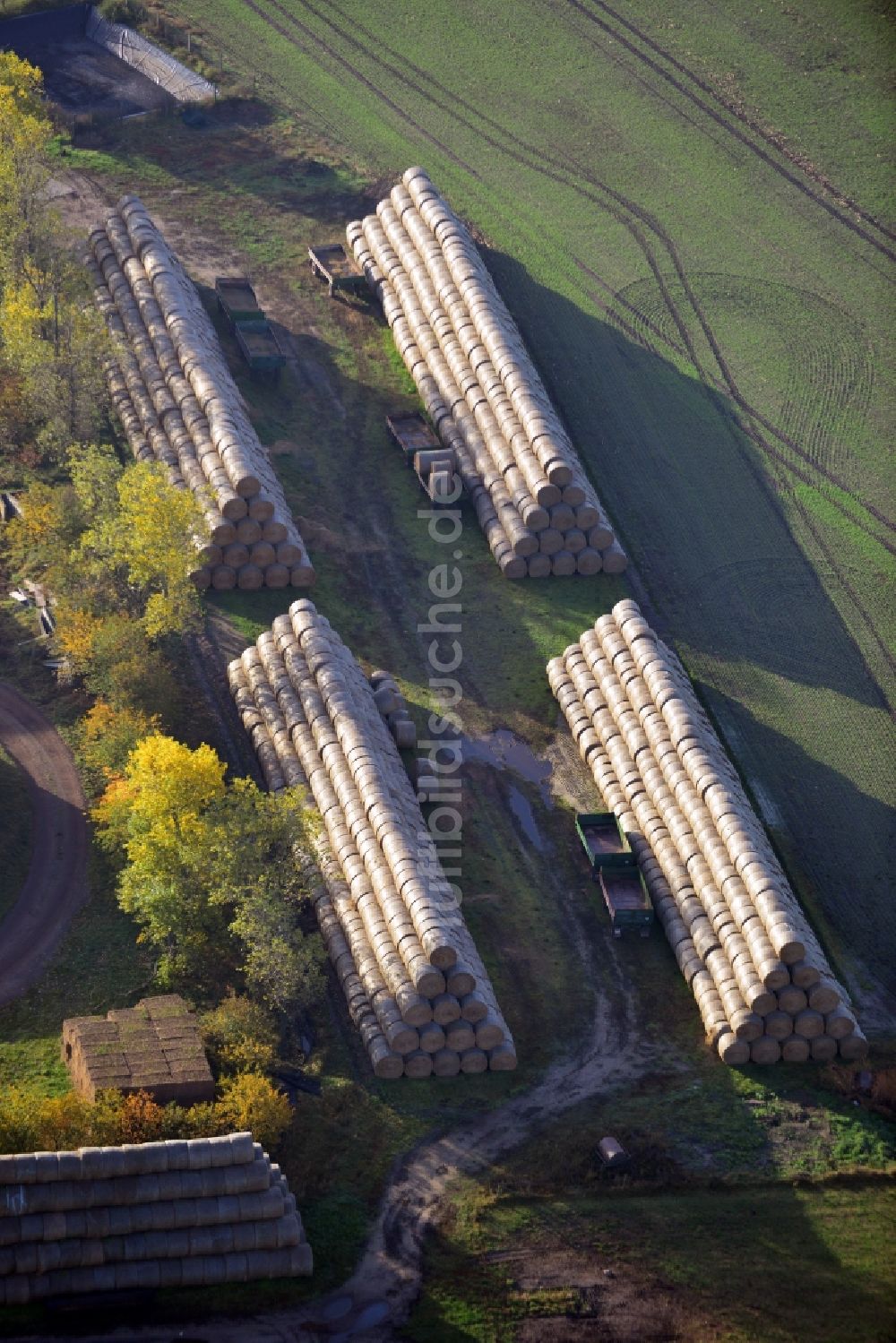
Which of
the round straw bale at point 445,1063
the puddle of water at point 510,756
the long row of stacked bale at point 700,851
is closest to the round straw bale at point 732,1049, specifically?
the long row of stacked bale at point 700,851

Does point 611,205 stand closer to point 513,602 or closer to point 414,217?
point 414,217

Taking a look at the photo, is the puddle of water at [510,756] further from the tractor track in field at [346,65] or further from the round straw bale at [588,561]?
the tractor track in field at [346,65]

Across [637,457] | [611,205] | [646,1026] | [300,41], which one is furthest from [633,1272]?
[300,41]

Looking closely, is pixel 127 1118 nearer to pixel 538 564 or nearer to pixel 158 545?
pixel 158 545

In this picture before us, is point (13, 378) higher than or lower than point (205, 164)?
lower

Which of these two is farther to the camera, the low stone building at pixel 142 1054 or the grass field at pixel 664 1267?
the low stone building at pixel 142 1054

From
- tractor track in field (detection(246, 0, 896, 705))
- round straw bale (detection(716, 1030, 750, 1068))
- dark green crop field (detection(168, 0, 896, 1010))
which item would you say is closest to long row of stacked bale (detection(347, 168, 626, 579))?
dark green crop field (detection(168, 0, 896, 1010))
